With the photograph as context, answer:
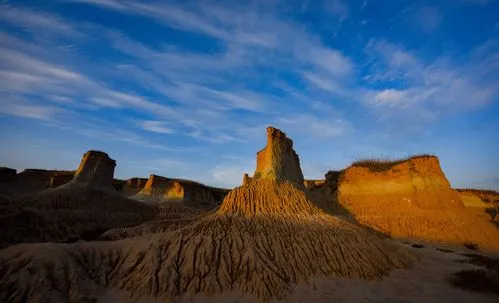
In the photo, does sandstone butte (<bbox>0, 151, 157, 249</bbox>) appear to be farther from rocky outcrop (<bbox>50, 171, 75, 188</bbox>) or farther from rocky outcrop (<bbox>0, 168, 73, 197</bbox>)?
rocky outcrop (<bbox>50, 171, 75, 188</bbox>)

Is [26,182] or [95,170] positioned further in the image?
[26,182]

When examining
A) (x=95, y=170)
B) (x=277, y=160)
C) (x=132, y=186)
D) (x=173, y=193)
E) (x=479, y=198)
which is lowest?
(x=173, y=193)

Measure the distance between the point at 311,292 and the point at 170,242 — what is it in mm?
4040

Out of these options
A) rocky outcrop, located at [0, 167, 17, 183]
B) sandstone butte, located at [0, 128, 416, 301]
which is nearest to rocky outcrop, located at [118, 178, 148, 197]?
rocky outcrop, located at [0, 167, 17, 183]

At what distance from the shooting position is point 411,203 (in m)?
20.2

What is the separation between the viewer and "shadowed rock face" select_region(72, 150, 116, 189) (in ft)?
78.1

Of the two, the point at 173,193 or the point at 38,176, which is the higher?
the point at 38,176

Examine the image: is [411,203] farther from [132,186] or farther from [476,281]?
[132,186]

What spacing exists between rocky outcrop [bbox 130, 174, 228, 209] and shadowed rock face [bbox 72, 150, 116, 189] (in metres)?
9.39

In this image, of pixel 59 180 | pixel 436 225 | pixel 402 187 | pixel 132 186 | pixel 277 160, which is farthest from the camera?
pixel 132 186

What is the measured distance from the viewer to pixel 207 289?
7273 millimetres

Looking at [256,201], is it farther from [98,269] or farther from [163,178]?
[163,178]

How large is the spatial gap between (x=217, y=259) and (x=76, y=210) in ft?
52.4

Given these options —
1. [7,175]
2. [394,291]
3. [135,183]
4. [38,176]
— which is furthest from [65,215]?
[38,176]
